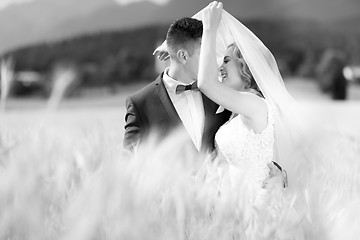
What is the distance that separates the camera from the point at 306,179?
126 cm

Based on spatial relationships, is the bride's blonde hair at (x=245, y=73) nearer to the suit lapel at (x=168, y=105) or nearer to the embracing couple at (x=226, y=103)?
the embracing couple at (x=226, y=103)

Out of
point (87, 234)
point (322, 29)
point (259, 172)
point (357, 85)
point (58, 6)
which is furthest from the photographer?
point (58, 6)

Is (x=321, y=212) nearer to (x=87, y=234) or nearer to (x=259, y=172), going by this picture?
(x=87, y=234)

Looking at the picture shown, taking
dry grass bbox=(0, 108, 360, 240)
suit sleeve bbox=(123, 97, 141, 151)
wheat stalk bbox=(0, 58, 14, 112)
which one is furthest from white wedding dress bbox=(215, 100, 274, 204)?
wheat stalk bbox=(0, 58, 14, 112)

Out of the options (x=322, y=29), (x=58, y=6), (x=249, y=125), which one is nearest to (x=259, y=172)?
(x=249, y=125)

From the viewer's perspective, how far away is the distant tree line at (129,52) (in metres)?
54.4

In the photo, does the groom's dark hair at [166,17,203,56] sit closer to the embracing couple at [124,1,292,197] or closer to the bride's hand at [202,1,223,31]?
the embracing couple at [124,1,292,197]

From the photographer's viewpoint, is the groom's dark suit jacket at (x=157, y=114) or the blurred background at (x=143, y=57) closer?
the groom's dark suit jacket at (x=157, y=114)

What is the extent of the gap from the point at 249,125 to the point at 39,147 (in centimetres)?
225

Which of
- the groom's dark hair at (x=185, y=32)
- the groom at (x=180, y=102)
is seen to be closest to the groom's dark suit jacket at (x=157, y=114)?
the groom at (x=180, y=102)

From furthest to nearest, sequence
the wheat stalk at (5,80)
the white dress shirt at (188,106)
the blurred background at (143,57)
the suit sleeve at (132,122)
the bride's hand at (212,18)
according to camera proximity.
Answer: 1. the blurred background at (143,57)
2. the white dress shirt at (188,106)
3. the suit sleeve at (132,122)
4. the bride's hand at (212,18)
5. the wheat stalk at (5,80)

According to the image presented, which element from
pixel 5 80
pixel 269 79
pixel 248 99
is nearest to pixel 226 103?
pixel 248 99

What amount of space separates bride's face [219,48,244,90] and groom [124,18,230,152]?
0.25 m

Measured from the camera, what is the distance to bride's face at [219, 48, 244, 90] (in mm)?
2975
